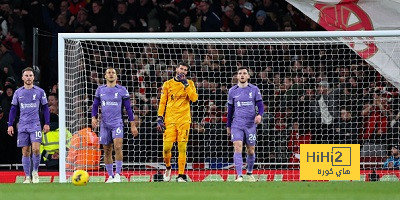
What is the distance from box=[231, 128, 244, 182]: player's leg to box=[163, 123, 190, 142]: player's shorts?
808 millimetres

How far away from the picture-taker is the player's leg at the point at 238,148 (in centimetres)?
1725

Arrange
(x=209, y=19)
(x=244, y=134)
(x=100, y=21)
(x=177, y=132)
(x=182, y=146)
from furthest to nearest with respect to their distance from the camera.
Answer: (x=100, y=21), (x=209, y=19), (x=177, y=132), (x=182, y=146), (x=244, y=134)

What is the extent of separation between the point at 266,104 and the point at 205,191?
271 inches

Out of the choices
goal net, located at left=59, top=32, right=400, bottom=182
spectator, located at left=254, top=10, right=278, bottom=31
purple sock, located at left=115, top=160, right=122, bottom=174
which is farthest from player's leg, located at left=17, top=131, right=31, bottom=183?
spectator, located at left=254, top=10, right=278, bottom=31

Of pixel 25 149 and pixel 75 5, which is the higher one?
pixel 75 5

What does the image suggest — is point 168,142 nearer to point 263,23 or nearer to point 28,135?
point 28,135

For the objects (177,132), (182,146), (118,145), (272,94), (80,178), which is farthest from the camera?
(272,94)

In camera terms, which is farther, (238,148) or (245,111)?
(245,111)

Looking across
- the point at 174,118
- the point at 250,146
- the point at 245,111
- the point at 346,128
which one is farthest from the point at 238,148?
the point at 346,128

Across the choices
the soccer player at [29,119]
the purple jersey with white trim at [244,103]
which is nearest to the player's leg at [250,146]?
the purple jersey with white trim at [244,103]

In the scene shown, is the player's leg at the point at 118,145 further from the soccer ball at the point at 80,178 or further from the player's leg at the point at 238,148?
the soccer ball at the point at 80,178

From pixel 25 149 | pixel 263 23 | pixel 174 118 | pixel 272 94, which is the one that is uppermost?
pixel 263 23

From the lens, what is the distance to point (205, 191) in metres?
13.5

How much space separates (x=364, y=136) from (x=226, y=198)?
7838 millimetres
